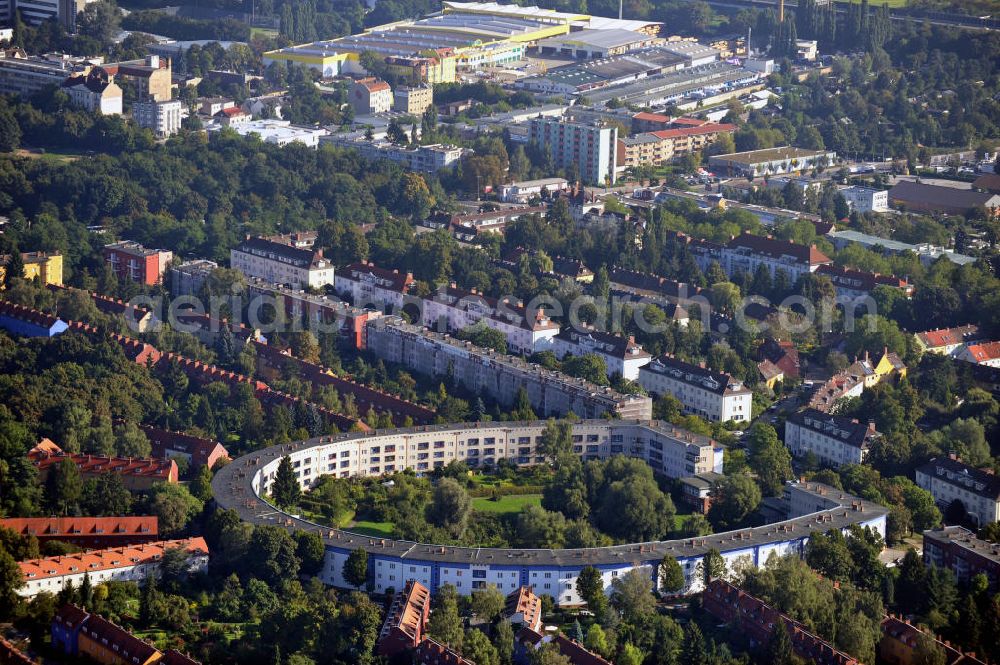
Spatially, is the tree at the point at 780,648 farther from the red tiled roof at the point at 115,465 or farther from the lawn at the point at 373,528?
the red tiled roof at the point at 115,465

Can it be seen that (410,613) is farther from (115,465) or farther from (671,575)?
(115,465)

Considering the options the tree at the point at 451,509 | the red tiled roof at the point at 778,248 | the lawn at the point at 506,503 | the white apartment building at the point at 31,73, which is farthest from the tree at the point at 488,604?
the white apartment building at the point at 31,73

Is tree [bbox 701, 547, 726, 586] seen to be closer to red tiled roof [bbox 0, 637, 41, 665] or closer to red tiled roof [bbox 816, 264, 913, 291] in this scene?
red tiled roof [bbox 0, 637, 41, 665]

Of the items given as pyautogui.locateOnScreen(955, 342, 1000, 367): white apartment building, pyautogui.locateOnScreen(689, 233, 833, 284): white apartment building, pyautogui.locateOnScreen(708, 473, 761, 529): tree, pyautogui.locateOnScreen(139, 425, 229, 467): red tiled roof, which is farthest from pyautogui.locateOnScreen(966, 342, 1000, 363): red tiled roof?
pyautogui.locateOnScreen(139, 425, 229, 467): red tiled roof

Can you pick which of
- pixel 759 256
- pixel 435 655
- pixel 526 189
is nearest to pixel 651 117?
pixel 526 189

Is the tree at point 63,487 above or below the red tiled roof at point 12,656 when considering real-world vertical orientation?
above

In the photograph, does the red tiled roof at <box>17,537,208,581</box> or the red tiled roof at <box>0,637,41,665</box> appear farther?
the red tiled roof at <box>17,537,208,581</box>
